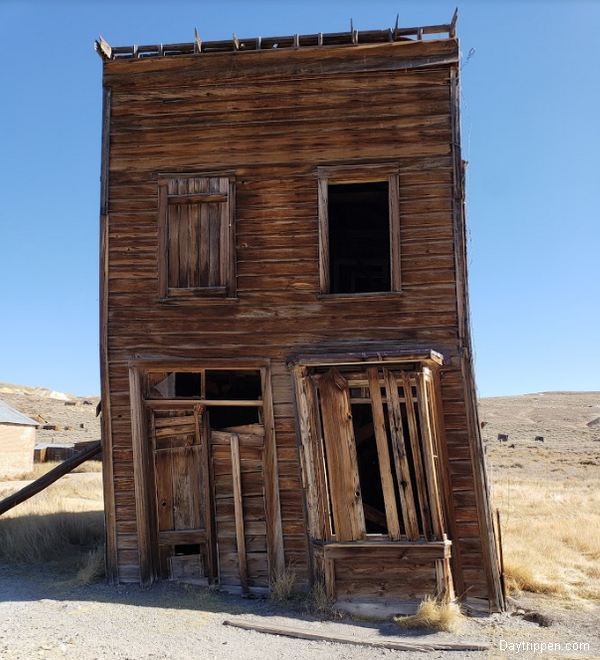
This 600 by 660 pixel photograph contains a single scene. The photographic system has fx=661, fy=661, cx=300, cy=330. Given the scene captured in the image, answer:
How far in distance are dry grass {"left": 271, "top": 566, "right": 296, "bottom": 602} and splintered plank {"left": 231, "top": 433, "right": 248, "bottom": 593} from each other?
53 centimetres

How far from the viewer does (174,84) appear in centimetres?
973

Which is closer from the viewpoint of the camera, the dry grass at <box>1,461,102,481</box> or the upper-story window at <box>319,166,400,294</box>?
the upper-story window at <box>319,166,400,294</box>

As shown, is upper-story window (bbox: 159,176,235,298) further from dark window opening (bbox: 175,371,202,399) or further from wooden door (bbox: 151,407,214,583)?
dark window opening (bbox: 175,371,202,399)

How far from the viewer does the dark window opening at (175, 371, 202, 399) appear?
11065 mm

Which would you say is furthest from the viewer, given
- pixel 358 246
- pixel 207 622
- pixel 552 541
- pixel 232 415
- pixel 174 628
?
pixel 358 246

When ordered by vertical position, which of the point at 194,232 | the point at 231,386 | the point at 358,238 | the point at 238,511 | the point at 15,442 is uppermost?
the point at 358,238

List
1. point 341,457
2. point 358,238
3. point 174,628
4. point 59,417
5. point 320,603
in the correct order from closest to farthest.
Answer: point 174,628 → point 320,603 → point 341,457 → point 358,238 → point 59,417

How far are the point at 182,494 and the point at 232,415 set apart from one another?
3004 mm

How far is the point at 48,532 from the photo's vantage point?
37.2 ft

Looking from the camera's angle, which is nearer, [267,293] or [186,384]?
[267,293]

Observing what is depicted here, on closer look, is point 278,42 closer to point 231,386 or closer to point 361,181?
point 361,181

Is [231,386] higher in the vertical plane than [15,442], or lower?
higher

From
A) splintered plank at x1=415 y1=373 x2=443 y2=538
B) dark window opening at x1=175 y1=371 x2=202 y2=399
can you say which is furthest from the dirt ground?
dark window opening at x1=175 y1=371 x2=202 y2=399

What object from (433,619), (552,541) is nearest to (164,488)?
(433,619)
